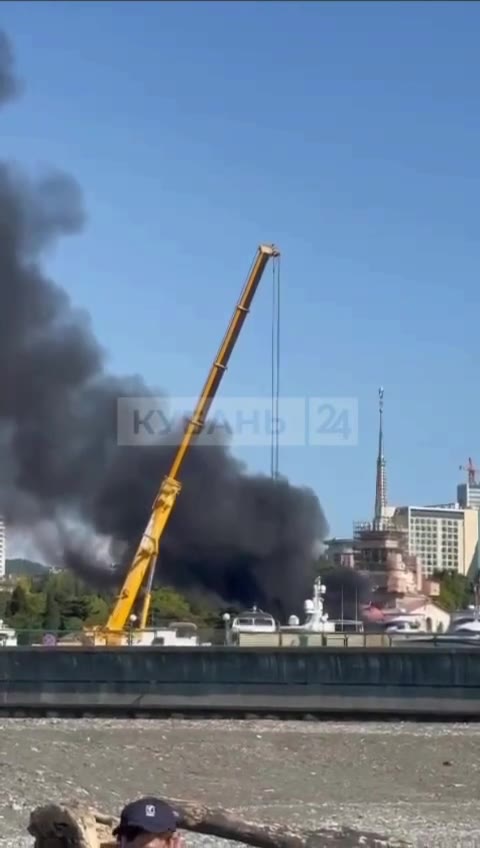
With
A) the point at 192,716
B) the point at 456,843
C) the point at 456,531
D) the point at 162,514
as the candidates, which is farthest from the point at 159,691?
the point at 456,531

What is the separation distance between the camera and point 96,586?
79.6 meters

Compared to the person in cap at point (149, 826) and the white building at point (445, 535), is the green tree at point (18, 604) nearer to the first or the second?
the white building at point (445, 535)

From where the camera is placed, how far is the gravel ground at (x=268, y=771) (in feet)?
54.5

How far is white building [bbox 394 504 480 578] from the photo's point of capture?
563 ft

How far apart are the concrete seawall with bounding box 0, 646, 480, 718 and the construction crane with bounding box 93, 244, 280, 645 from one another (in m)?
16.3

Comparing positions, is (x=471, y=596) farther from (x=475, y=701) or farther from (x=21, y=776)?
(x=21, y=776)

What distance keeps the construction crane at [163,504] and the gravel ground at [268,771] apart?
21.4 meters

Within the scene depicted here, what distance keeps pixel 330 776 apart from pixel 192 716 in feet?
25.2

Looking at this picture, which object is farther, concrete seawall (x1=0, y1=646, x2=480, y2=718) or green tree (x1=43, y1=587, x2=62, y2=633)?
green tree (x1=43, y1=587, x2=62, y2=633)

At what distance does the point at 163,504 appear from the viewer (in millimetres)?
54250

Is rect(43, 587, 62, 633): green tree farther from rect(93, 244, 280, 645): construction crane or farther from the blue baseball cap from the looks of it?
the blue baseball cap

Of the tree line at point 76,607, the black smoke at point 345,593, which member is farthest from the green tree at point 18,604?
the black smoke at point 345,593

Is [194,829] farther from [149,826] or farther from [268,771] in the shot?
[268,771]

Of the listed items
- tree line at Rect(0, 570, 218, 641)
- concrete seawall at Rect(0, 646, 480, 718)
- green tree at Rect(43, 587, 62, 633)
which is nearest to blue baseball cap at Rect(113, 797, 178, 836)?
concrete seawall at Rect(0, 646, 480, 718)
